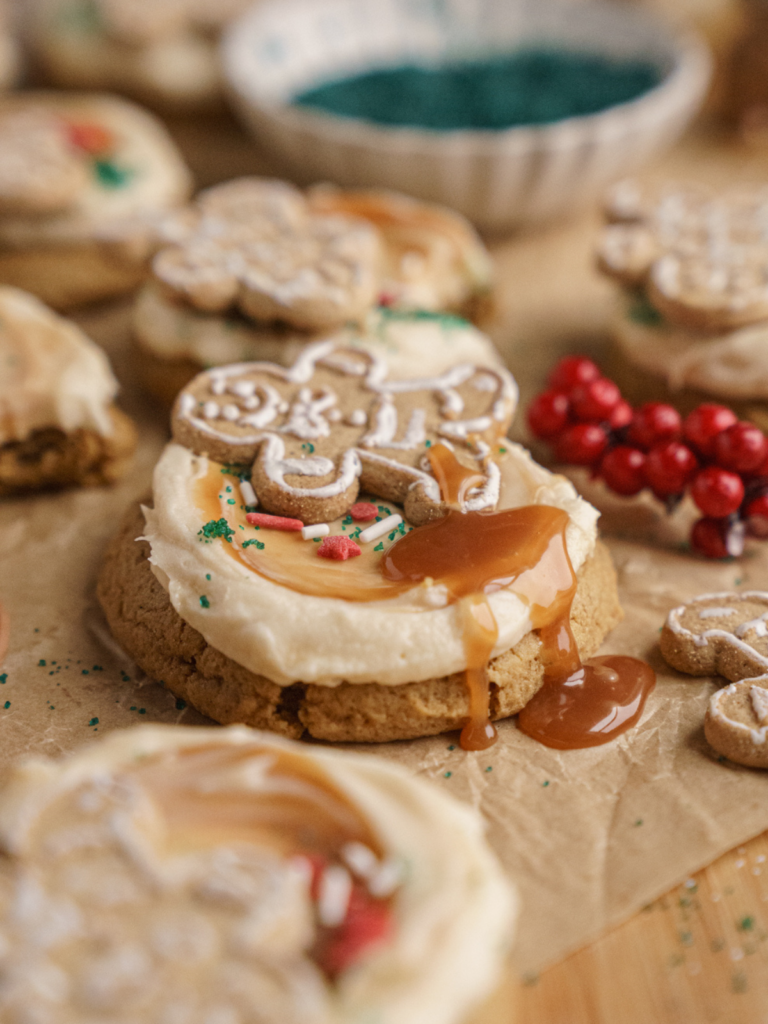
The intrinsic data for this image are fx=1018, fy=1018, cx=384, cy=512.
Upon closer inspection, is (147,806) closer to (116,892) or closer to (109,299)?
(116,892)

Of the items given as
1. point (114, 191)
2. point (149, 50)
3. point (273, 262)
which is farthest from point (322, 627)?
point (149, 50)

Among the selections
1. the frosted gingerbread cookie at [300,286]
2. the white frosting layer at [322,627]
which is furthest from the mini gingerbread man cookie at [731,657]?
the frosted gingerbread cookie at [300,286]

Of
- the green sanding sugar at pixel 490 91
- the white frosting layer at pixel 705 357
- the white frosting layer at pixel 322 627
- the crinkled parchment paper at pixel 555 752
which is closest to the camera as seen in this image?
the crinkled parchment paper at pixel 555 752

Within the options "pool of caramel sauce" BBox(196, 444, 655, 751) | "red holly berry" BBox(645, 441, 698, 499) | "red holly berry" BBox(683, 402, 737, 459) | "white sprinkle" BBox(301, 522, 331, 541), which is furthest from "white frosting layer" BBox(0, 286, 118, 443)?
"red holly berry" BBox(683, 402, 737, 459)

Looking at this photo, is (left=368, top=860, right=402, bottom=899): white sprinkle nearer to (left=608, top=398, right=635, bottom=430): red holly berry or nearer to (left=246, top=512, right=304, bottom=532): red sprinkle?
(left=246, top=512, right=304, bottom=532): red sprinkle

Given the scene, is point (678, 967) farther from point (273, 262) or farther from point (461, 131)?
point (461, 131)

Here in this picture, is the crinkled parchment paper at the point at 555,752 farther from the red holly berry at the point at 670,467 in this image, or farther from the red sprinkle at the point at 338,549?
the red sprinkle at the point at 338,549

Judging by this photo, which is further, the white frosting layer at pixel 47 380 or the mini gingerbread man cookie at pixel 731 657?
the white frosting layer at pixel 47 380
